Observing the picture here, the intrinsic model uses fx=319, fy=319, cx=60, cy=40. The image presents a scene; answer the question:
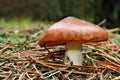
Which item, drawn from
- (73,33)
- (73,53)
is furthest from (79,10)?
(73,33)

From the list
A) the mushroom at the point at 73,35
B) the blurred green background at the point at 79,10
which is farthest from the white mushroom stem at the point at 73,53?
the blurred green background at the point at 79,10

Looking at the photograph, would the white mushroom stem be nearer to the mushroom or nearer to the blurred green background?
the mushroom

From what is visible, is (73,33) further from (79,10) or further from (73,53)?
(79,10)

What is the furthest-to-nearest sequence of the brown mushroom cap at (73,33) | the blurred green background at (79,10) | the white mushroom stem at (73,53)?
1. the blurred green background at (79,10)
2. the white mushroom stem at (73,53)
3. the brown mushroom cap at (73,33)

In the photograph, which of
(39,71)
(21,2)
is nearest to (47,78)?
(39,71)

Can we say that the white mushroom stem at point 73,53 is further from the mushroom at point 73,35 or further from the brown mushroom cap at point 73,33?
the brown mushroom cap at point 73,33

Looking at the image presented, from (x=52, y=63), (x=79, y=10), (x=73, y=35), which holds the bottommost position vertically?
(x=52, y=63)

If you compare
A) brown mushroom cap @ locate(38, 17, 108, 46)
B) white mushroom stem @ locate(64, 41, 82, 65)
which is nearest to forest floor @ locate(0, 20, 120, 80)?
white mushroom stem @ locate(64, 41, 82, 65)
